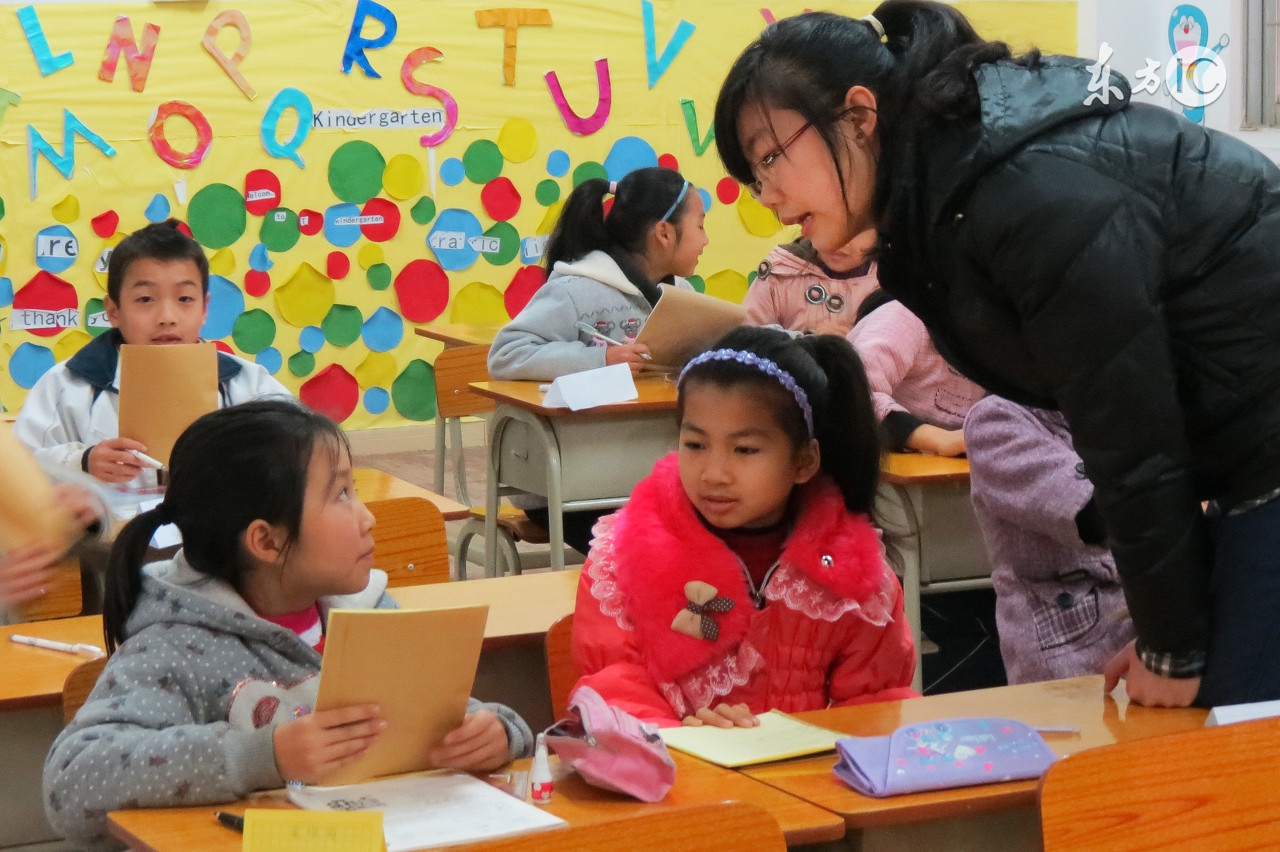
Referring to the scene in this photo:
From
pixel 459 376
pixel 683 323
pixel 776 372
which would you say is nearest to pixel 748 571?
pixel 776 372

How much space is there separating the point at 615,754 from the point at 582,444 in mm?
2516

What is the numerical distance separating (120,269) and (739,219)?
460 cm

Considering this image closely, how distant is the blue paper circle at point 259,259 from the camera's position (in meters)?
6.63

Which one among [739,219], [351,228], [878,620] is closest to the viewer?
[878,620]

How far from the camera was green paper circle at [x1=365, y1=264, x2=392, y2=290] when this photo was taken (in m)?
6.89

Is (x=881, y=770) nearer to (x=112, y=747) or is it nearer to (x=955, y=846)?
(x=955, y=846)

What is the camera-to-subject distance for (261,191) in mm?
6598

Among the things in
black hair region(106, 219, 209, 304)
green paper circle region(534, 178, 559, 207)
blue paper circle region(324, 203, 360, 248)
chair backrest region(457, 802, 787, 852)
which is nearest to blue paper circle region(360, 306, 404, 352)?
blue paper circle region(324, 203, 360, 248)

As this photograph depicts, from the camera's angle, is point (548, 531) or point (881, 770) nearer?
point (881, 770)

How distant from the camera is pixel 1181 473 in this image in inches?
55.9

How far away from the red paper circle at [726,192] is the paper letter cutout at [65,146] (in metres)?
2.86

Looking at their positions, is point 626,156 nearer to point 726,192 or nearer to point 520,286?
point 726,192

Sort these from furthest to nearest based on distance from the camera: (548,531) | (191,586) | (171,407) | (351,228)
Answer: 1. (351,228)
2. (548,531)
3. (171,407)
4. (191,586)

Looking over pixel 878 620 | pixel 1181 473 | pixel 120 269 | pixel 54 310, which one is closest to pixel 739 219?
pixel 54 310
